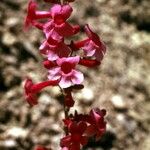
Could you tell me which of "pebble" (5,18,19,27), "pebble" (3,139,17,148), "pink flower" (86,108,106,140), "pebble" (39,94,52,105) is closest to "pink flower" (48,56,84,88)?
"pink flower" (86,108,106,140)

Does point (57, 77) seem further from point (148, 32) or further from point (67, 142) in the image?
point (148, 32)

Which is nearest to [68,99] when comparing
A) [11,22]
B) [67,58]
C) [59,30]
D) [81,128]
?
[81,128]

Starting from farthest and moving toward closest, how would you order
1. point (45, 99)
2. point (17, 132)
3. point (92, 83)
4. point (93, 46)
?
point (92, 83)
point (45, 99)
point (17, 132)
point (93, 46)

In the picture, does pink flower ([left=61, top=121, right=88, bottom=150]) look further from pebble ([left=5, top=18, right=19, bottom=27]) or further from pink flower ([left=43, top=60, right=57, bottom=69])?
pebble ([left=5, top=18, right=19, bottom=27])

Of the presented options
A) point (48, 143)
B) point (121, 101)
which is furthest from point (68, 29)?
point (121, 101)

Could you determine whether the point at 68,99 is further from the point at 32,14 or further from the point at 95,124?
the point at 32,14
